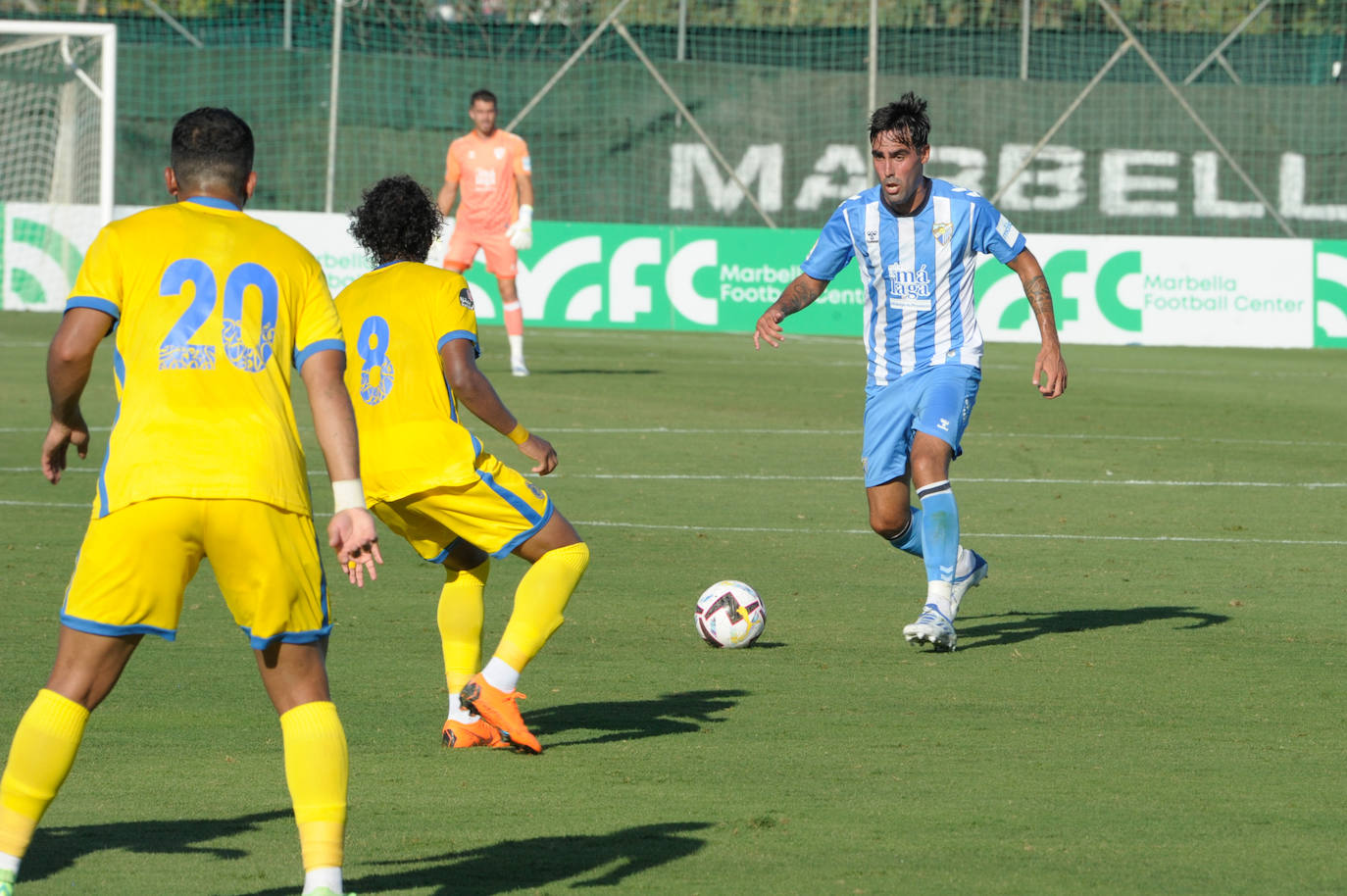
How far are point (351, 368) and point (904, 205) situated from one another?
2.83m

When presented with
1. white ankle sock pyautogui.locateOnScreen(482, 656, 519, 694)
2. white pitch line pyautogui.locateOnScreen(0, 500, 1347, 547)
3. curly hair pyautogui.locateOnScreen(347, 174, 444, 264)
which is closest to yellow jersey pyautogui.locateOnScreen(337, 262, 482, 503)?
curly hair pyautogui.locateOnScreen(347, 174, 444, 264)

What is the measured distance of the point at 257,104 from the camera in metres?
28.2

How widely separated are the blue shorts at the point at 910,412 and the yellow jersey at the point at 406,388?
2.42 m

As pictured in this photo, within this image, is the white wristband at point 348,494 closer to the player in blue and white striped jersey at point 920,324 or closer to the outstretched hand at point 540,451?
the outstretched hand at point 540,451

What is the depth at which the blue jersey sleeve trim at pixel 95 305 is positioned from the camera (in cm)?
395

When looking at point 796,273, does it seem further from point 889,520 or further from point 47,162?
point 889,520

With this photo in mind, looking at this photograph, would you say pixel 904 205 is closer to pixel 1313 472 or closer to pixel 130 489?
pixel 130 489

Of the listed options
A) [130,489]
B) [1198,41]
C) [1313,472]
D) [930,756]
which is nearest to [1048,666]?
[930,756]

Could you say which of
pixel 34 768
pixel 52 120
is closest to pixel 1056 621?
pixel 34 768

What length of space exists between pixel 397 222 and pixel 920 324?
2683 mm

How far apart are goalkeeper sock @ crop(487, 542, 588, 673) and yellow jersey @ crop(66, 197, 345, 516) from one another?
1.90m

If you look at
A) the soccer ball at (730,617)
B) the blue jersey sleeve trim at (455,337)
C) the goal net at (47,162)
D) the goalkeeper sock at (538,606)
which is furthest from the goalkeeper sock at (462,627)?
the goal net at (47,162)

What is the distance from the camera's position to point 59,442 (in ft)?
13.9

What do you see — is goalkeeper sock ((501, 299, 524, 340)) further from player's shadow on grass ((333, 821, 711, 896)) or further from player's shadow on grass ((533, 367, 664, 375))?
player's shadow on grass ((333, 821, 711, 896))
